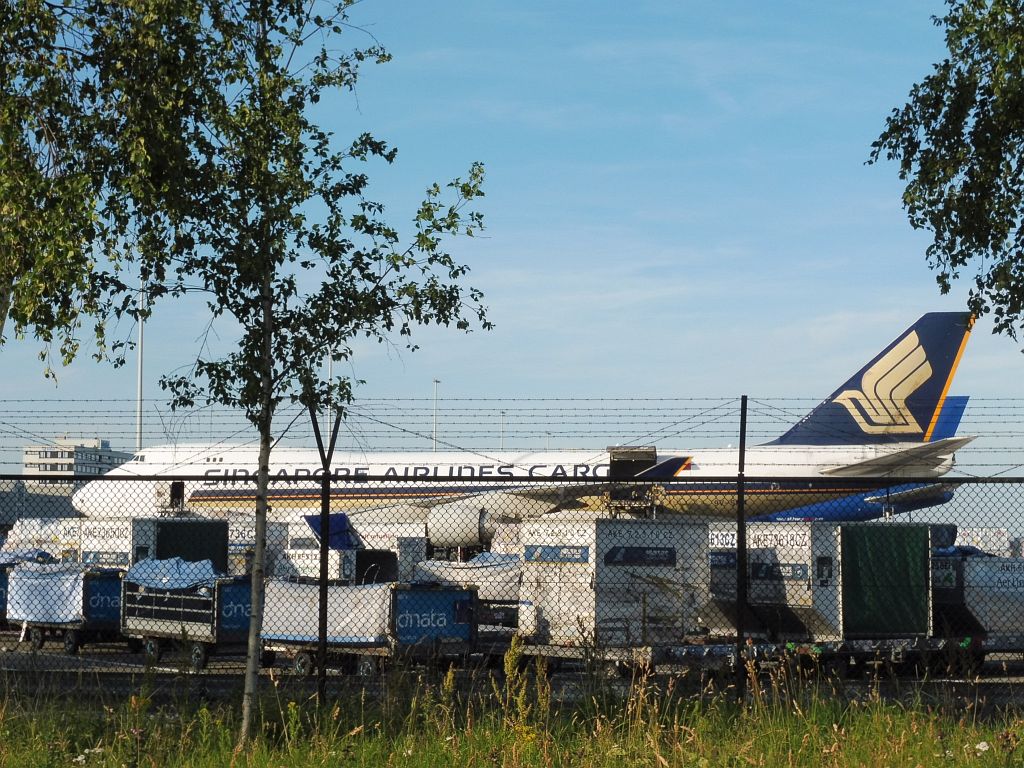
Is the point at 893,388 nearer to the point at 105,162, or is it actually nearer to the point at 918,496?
the point at 918,496

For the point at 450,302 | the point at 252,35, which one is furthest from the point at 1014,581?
the point at 252,35

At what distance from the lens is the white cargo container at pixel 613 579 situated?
53.8ft

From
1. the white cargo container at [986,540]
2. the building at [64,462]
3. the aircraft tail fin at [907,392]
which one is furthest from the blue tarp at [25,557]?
the aircraft tail fin at [907,392]

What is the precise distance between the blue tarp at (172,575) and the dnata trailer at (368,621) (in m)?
1.44

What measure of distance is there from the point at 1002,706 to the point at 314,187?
8.55m

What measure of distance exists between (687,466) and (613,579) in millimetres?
27773

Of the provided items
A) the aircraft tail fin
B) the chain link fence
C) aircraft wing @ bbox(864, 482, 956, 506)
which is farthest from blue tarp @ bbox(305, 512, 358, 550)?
the aircraft tail fin

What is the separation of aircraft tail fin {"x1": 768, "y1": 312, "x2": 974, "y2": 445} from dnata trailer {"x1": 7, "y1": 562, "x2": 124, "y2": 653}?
29.7 meters

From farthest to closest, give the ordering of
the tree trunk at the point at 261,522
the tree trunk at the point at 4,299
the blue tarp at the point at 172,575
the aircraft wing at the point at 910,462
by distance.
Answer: the aircraft wing at the point at 910,462, the blue tarp at the point at 172,575, the tree trunk at the point at 4,299, the tree trunk at the point at 261,522

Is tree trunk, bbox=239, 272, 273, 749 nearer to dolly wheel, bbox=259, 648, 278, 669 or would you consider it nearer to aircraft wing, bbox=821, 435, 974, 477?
dolly wheel, bbox=259, 648, 278, 669

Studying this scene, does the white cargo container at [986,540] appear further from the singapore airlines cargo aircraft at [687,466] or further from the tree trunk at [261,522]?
the tree trunk at [261,522]

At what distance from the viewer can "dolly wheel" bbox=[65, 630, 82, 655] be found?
2017 cm

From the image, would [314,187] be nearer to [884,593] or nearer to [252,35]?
[252,35]

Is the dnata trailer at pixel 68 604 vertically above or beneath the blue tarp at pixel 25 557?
beneath
